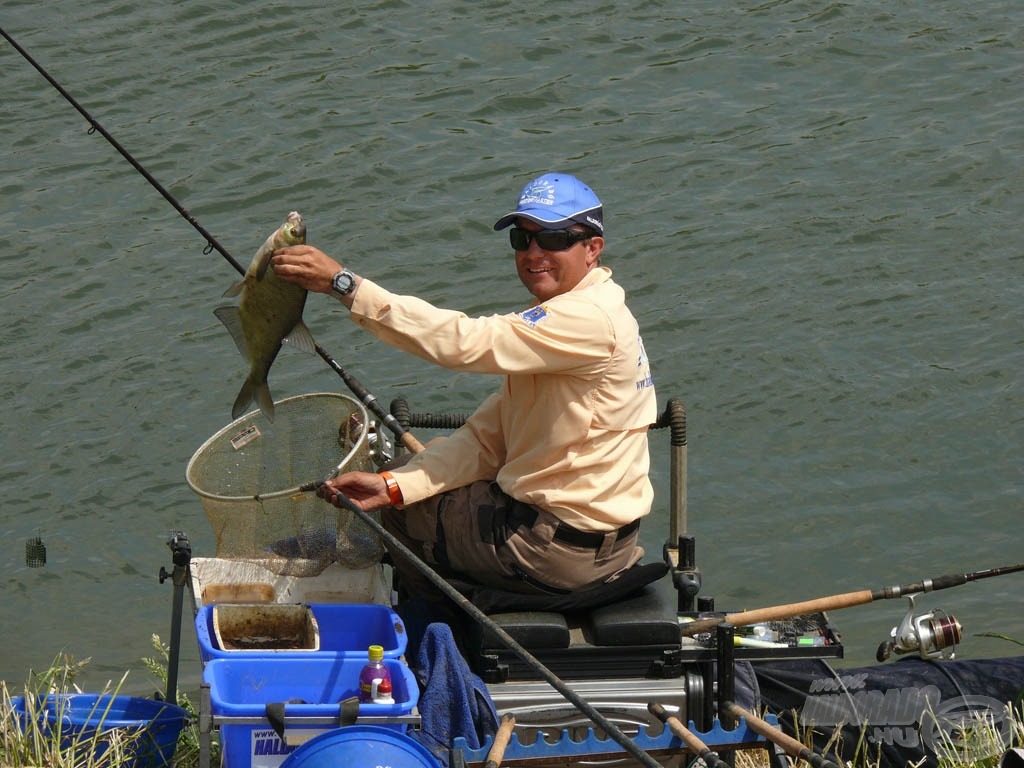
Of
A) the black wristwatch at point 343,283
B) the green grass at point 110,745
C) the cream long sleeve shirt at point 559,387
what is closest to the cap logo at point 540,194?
the cream long sleeve shirt at point 559,387

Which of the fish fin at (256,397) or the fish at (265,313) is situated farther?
the fish fin at (256,397)

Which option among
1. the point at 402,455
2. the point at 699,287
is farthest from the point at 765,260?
the point at 402,455

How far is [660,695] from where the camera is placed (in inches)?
167

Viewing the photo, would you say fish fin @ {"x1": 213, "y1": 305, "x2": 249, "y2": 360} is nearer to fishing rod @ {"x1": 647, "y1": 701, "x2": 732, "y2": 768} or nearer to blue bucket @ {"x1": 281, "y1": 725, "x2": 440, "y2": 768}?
blue bucket @ {"x1": 281, "y1": 725, "x2": 440, "y2": 768}

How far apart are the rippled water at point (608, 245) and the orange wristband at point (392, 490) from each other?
7.40 feet

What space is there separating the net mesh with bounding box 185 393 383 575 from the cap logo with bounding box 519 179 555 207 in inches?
35.6

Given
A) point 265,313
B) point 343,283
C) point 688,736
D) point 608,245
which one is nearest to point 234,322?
point 265,313

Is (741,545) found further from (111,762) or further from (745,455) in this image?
(111,762)

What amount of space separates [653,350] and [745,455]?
2.74 ft

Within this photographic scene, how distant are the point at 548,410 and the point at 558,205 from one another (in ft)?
1.88

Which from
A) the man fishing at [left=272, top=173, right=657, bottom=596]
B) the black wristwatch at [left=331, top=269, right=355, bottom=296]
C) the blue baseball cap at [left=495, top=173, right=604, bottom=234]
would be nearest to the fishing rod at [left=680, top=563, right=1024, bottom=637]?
the man fishing at [left=272, top=173, right=657, bottom=596]

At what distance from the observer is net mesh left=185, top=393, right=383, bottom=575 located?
179 inches

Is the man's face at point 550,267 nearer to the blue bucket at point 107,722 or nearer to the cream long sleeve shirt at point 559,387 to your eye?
the cream long sleeve shirt at point 559,387

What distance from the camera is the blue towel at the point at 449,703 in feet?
13.1
